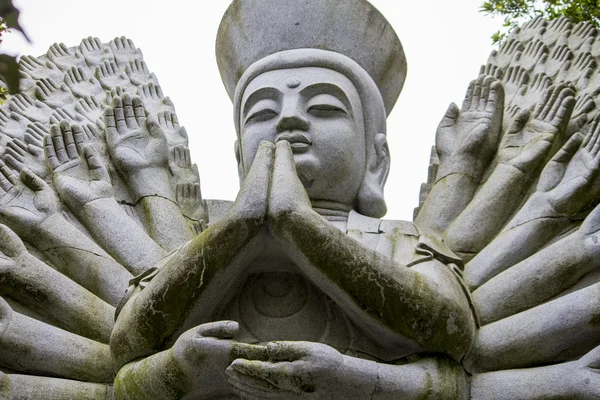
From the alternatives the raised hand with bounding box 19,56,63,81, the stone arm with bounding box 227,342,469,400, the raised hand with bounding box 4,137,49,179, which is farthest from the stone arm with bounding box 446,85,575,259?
the raised hand with bounding box 19,56,63,81

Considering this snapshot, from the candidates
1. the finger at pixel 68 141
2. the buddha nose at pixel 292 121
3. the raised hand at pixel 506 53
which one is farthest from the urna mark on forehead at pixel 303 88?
the raised hand at pixel 506 53

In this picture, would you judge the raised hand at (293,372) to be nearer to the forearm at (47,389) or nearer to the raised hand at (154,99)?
the forearm at (47,389)

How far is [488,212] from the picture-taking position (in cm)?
772

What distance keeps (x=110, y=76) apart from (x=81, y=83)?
0.25 metres

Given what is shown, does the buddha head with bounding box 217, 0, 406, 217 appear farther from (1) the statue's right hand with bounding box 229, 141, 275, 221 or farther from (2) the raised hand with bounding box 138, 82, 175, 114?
(2) the raised hand with bounding box 138, 82, 175, 114

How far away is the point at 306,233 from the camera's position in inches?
243

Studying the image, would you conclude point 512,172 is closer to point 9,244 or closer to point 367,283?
point 367,283

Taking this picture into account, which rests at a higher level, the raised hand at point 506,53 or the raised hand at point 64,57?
the raised hand at point 506,53

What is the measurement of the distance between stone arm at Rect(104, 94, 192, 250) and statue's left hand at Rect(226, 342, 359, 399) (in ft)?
6.78

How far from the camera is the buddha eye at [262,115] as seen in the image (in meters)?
7.57

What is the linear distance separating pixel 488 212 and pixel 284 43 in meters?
1.83

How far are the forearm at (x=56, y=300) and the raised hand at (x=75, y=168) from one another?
29.3 inches

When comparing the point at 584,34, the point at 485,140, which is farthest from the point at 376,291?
the point at 584,34

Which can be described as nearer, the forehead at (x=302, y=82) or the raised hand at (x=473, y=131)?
the forehead at (x=302, y=82)
